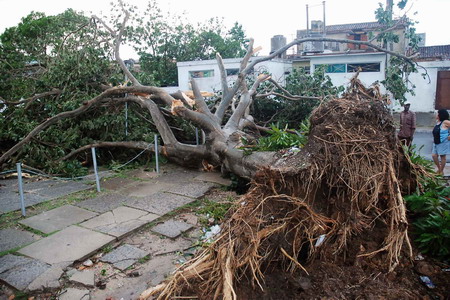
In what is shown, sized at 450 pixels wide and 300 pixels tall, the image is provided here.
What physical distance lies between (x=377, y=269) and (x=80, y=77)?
7147 millimetres

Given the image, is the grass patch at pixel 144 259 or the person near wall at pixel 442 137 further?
the person near wall at pixel 442 137

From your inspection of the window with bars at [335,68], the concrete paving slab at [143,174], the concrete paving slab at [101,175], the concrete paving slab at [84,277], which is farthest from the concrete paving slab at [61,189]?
the window with bars at [335,68]

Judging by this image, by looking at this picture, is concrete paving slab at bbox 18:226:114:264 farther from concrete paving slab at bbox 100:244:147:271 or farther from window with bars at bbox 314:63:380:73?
window with bars at bbox 314:63:380:73

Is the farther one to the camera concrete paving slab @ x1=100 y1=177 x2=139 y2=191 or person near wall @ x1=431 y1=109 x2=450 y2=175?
person near wall @ x1=431 y1=109 x2=450 y2=175

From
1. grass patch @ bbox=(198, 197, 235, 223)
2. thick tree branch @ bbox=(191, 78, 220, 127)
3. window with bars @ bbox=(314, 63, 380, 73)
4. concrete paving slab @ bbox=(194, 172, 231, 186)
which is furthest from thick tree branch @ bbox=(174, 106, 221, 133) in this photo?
window with bars @ bbox=(314, 63, 380, 73)

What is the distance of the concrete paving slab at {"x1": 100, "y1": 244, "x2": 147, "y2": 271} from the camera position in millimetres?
3504

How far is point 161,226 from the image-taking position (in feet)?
14.4

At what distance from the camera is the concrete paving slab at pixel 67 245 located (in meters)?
3.56

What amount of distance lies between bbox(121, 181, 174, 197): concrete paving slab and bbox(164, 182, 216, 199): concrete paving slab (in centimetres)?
19

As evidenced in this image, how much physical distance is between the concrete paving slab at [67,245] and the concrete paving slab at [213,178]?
253 cm

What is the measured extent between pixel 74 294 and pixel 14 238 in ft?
4.98

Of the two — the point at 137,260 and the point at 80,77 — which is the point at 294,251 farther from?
the point at 80,77

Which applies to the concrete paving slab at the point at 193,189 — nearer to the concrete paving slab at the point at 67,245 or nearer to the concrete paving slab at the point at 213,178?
the concrete paving slab at the point at 213,178

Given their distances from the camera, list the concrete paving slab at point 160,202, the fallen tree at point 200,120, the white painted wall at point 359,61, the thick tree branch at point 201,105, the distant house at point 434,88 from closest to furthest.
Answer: the concrete paving slab at point 160,202
the fallen tree at point 200,120
the thick tree branch at point 201,105
the white painted wall at point 359,61
the distant house at point 434,88
